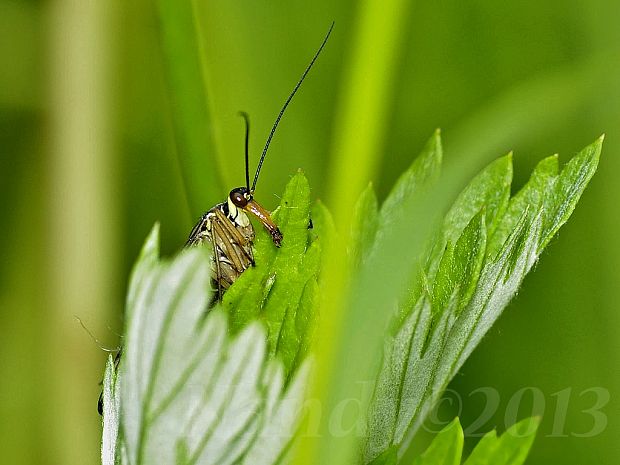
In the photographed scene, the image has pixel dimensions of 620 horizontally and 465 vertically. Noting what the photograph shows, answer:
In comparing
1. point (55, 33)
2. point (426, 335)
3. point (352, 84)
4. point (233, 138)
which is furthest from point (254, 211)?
point (55, 33)

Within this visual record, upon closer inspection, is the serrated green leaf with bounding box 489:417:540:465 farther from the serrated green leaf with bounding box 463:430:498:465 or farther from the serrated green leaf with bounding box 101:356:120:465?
the serrated green leaf with bounding box 101:356:120:465

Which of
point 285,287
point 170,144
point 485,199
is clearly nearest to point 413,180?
point 485,199

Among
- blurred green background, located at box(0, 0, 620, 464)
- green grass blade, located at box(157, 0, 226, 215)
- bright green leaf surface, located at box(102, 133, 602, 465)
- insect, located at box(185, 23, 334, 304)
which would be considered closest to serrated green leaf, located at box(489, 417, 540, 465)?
bright green leaf surface, located at box(102, 133, 602, 465)

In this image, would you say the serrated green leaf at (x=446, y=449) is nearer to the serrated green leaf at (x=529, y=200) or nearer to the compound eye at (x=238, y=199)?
the serrated green leaf at (x=529, y=200)

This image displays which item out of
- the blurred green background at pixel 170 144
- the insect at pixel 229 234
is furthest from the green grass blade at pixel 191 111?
the blurred green background at pixel 170 144

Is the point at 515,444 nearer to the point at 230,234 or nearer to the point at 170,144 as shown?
the point at 230,234
